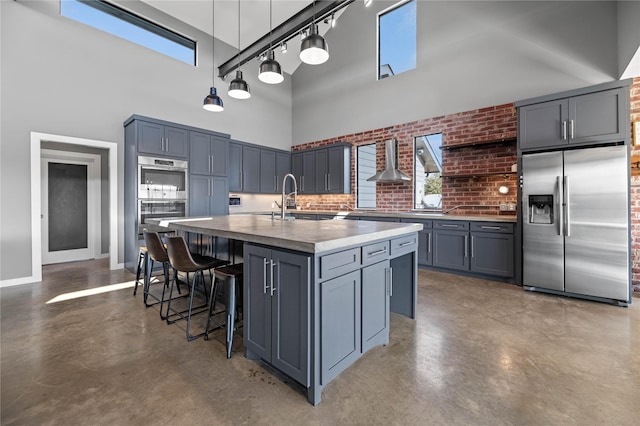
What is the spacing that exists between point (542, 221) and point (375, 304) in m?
2.84

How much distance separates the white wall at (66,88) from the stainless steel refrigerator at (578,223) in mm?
5914

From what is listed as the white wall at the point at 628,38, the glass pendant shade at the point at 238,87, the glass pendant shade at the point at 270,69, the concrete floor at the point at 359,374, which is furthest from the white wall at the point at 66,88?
the white wall at the point at 628,38

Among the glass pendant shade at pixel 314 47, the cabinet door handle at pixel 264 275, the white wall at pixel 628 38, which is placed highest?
the white wall at pixel 628 38

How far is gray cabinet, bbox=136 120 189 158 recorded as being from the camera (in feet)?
14.5

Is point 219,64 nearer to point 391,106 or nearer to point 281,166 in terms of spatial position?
point 281,166

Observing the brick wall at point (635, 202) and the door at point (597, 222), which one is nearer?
the door at point (597, 222)

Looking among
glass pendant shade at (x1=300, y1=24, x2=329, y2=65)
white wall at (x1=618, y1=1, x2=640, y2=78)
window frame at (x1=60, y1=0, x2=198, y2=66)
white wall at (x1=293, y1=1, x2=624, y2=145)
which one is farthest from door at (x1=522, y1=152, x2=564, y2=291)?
window frame at (x1=60, y1=0, x2=198, y2=66)

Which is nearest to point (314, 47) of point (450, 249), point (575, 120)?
point (575, 120)

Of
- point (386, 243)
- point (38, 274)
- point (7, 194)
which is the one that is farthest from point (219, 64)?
point (386, 243)

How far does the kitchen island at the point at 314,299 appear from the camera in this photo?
1528 millimetres

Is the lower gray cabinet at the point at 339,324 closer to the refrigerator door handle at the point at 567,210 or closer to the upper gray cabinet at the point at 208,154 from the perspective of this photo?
the refrigerator door handle at the point at 567,210

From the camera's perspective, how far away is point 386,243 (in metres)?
2.08

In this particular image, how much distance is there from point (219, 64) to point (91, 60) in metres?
2.30

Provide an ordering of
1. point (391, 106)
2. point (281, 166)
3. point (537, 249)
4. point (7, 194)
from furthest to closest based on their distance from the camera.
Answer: point (281, 166), point (391, 106), point (7, 194), point (537, 249)
